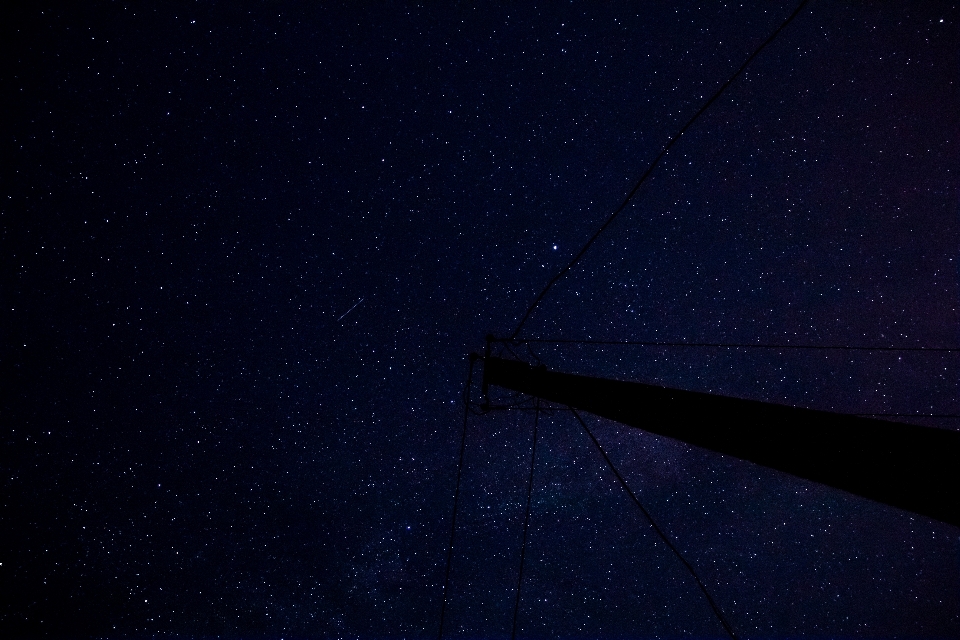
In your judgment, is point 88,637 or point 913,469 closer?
point 913,469

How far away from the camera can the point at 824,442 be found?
1186 mm

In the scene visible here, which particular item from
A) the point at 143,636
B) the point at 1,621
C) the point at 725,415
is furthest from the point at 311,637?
the point at 725,415

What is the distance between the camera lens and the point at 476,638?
104ft

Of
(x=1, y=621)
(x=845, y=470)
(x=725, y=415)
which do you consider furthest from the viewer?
(x=1, y=621)

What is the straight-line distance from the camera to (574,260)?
3787 mm

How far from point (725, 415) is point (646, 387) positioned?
0.58 metres

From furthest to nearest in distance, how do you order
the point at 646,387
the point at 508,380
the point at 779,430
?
the point at 508,380
the point at 646,387
the point at 779,430

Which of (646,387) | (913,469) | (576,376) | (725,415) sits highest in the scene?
(913,469)

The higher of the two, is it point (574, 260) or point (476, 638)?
point (574, 260)

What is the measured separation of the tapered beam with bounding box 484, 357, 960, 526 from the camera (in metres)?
0.97

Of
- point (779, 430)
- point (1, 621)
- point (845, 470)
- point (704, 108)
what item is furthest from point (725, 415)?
point (1, 621)

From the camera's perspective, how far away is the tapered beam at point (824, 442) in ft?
3.19

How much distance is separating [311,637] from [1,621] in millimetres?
16237

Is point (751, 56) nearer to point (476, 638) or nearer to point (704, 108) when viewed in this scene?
point (704, 108)
